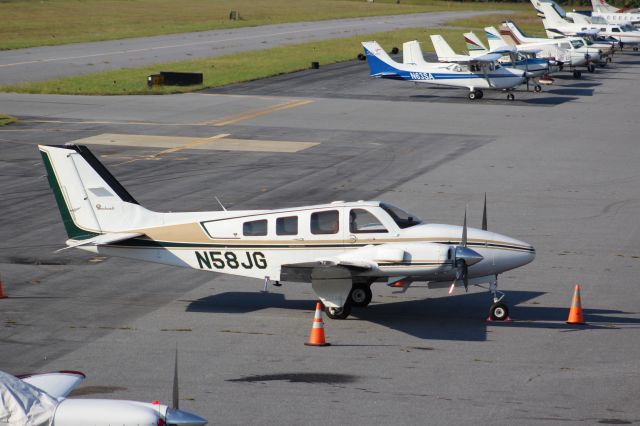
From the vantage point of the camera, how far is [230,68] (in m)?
67.1

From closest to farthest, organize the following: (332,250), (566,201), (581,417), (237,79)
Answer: (581,417), (332,250), (566,201), (237,79)

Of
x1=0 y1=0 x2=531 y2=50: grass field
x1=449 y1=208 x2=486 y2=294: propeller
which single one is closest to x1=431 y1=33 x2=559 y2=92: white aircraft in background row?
x1=0 y1=0 x2=531 y2=50: grass field

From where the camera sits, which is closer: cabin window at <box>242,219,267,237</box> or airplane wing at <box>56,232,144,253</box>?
cabin window at <box>242,219,267,237</box>

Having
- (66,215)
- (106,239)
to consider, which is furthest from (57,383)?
(66,215)

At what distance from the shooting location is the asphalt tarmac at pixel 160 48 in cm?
6569

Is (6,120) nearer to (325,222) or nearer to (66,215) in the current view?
(66,215)

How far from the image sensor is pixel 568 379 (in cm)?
1581

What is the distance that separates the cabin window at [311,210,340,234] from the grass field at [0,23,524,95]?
3799cm

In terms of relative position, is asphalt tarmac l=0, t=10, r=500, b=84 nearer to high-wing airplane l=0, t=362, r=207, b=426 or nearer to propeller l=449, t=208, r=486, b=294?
propeller l=449, t=208, r=486, b=294

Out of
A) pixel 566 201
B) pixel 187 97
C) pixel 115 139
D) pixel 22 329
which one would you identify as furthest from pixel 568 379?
pixel 187 97

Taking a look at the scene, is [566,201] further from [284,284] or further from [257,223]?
[257,223]

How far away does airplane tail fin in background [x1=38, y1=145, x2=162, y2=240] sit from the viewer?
2022 cm

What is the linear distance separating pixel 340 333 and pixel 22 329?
18.4 feet

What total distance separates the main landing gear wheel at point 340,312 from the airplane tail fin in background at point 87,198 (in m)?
3.79
